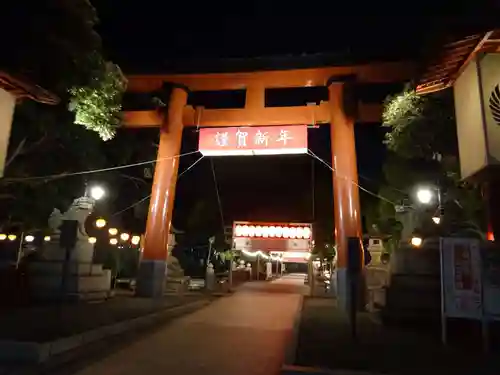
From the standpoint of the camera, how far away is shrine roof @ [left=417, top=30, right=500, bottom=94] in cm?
773

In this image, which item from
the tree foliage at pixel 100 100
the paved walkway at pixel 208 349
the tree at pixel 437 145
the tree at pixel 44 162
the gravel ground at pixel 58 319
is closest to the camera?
the paved walkway at pixel 208 349

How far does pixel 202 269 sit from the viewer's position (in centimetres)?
3262

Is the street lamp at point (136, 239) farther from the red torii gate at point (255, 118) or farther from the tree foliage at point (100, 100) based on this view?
the tree foliage at point (100, 100)

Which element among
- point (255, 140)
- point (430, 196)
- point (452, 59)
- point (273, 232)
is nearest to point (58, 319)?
point (452, 59)

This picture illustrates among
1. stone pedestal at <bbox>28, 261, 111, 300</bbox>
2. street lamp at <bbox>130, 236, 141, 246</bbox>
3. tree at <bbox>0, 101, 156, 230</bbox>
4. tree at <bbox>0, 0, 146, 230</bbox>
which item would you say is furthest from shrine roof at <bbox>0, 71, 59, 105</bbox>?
street lamp at <bbox>130, 236, 141, 246</bbox>

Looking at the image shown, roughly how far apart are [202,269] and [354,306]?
2546 centimetres

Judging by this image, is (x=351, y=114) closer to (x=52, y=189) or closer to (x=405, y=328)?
(x=405, y=328)

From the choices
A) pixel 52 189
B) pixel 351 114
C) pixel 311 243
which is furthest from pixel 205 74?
pixel 311 243

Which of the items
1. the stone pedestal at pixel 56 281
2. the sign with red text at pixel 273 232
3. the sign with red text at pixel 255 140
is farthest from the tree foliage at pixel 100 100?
the sign with red text at pixel 273 232

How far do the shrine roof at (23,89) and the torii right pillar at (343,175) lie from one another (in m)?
9.96

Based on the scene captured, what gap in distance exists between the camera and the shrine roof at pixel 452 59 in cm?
773

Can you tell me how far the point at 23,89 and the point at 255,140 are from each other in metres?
8.79

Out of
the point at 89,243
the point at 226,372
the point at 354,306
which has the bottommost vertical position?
the point at 226,372

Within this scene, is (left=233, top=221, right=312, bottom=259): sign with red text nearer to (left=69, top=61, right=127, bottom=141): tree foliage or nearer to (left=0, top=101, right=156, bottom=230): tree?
(left=0, top=101, right=156, bottom=230): tree
